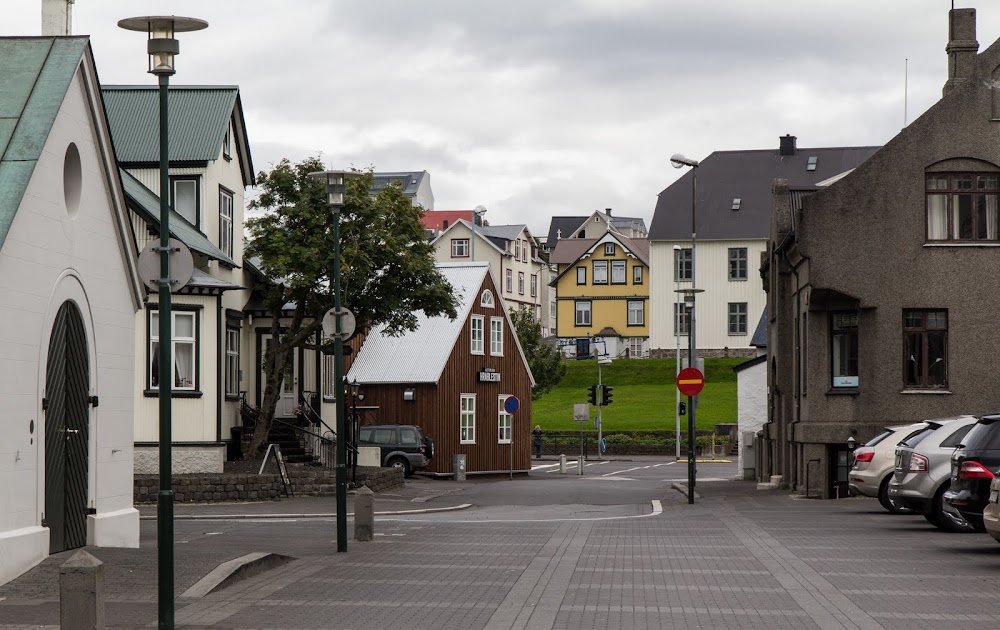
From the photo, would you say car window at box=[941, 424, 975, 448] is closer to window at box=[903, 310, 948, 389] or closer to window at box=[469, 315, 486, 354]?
window at box=[903, 310, 948, 389]

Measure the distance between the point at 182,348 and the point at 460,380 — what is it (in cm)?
1811

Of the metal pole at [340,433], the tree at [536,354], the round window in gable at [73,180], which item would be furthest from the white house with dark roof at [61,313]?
the tree at [536,354]

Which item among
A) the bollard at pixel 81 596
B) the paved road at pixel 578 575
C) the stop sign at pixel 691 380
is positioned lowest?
the paved road at pixel 578 575

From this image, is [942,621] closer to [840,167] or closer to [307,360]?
[307,360]

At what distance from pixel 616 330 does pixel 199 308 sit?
255ft

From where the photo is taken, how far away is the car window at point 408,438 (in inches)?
1730

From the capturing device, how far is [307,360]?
137ft

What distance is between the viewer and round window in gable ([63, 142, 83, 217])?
17.0m

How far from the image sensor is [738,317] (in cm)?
9250

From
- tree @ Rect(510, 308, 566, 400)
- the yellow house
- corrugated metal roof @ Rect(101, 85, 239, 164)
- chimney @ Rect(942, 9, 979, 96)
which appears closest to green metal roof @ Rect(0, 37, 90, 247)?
corrugated metal roof @ Rect(101, 85, 239, 164)

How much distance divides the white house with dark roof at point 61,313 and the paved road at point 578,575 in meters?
0.80

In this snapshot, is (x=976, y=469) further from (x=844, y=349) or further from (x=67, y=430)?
(x=844, y=349)

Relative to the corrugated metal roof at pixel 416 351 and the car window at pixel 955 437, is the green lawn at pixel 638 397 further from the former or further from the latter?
the car window at pixel 955 437

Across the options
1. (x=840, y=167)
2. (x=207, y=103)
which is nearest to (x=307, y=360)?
(x=207, y=103)
